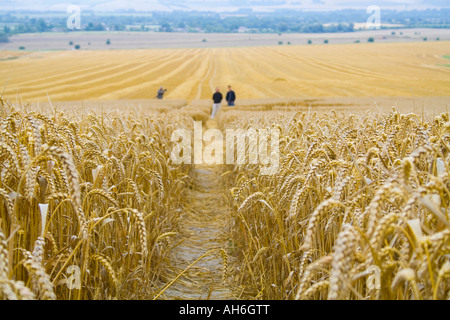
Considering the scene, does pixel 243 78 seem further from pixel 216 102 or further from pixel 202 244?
pixel 202 244

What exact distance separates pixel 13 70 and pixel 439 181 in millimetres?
45454

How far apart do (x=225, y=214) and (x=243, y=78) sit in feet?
119

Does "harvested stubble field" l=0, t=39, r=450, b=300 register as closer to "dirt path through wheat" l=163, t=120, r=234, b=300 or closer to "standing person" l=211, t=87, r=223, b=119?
"dirt path through wheat" l=163, t=120, r=234, b=300

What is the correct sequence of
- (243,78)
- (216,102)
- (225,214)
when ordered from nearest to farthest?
(225,214) < (216,102) < (243,78)

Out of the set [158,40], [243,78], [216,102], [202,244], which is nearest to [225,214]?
[202,244]

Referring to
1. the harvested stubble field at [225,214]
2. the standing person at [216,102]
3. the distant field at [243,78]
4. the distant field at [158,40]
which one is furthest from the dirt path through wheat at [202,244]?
the distant field at [158,40]

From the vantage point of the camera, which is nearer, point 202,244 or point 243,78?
point 202,244

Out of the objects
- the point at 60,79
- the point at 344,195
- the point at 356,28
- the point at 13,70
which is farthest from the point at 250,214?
the point at 356,28

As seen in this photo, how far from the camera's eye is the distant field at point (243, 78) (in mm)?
26719

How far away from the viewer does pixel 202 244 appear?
423 centimetres

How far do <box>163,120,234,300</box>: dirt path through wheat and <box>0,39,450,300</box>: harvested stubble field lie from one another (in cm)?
2

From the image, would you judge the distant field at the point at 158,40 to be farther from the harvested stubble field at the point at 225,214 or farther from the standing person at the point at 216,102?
the harvested stubble field at the point at 225,214

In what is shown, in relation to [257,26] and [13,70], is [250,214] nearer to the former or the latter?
[13,70]

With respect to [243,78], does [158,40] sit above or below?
above
